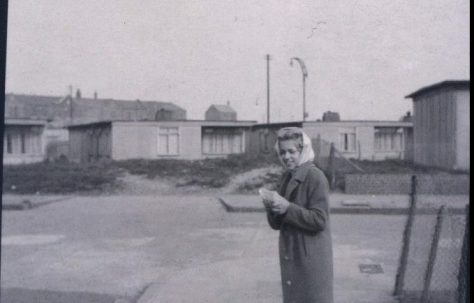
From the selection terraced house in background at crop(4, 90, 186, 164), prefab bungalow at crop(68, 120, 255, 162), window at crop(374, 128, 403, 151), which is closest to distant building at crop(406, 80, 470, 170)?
window at crop(374, 128, 403, 151)

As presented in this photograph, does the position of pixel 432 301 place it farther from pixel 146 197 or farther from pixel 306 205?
pixel 146 197

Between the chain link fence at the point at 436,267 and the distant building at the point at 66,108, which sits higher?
the distant building at the point at 66,108

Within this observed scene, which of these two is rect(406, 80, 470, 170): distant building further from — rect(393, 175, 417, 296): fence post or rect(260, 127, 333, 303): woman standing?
rect(260, 127, 333, 303): woman standing

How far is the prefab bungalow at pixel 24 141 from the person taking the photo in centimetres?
3238

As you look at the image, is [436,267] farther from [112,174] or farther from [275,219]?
[112,174]

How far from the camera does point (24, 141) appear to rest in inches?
1310

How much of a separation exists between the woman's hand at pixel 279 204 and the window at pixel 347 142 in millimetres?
29207

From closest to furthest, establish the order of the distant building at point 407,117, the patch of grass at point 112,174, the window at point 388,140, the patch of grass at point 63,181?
the patch of grass at point 63,181 → the patch of grass at point 112,174 → the window at point 388,140 → the distant building at point 407,117

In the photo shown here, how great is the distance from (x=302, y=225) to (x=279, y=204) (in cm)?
18

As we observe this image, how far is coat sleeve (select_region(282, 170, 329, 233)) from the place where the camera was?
300 cm

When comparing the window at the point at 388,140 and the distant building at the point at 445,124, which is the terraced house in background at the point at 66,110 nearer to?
the window at the point at 388,140

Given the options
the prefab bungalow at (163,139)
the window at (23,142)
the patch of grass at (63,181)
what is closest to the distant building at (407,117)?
the prefab bungalow at (163,139)

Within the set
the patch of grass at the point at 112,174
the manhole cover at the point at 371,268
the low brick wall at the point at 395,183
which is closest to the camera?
the manhole cover at the point at 371,268

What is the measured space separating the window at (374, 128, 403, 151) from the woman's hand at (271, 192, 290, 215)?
106 feet
